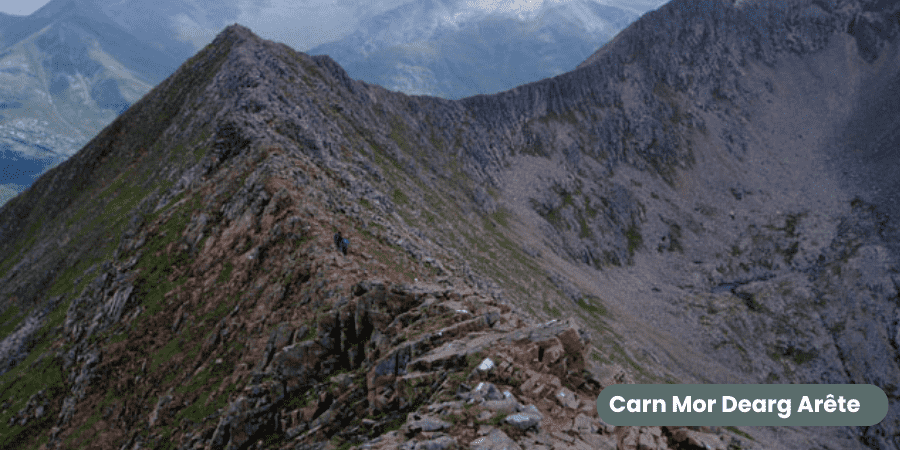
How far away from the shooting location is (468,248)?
253 ft

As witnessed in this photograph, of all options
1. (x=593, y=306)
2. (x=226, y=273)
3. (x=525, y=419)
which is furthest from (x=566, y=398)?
(x=593, y=306)

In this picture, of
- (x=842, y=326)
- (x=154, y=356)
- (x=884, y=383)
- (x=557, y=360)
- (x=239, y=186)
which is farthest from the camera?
(x=842, y=326)

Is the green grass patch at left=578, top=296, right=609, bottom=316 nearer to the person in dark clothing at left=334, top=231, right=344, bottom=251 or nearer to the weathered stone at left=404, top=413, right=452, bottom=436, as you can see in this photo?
the person in dark clothing at left=334, top=231, right=344, bottom=251

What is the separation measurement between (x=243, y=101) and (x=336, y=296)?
44702 mm

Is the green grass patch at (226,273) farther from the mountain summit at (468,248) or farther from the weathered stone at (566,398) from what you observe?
the weathered stone at (566,398)

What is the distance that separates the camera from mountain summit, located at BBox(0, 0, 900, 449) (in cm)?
2141

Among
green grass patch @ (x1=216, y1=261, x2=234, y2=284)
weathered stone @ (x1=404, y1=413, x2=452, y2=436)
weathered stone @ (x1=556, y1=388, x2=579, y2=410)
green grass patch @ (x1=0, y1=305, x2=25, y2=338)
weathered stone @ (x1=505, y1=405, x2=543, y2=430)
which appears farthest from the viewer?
green grass patch @ (x1=0, y1=305, x2=25, y2=338)

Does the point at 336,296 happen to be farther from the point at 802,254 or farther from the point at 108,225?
the point at 802,254

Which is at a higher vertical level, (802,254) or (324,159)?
(324,159)

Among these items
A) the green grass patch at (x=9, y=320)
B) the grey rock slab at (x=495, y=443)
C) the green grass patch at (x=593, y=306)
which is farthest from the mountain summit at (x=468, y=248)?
the green grass patch at (x=9, y=320)

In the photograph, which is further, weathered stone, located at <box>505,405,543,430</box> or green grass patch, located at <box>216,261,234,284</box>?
green grass patch, located at <box>216,261,234,284</box>

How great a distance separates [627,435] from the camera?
1666 centimetres

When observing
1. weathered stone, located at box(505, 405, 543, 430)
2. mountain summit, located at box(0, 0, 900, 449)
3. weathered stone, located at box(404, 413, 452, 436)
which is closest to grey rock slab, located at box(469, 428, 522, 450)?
mountain summit, located at box(0, 0, 900, 449)

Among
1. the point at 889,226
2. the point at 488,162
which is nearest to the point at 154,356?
the point at 488,162
